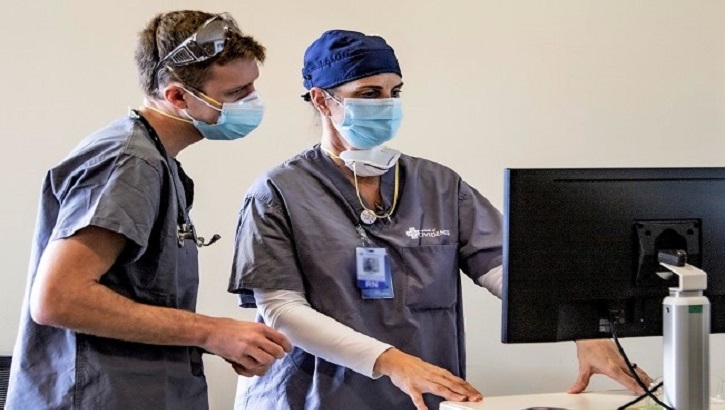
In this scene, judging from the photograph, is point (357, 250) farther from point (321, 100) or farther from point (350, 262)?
point (321, 100)

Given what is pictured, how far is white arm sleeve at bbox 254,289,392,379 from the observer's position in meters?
1.76

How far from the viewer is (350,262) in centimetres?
192

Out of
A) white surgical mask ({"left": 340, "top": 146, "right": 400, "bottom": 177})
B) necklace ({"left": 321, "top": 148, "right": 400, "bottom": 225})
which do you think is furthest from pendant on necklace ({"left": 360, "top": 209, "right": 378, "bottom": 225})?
white surgical mask ({"left": 340, "top": 146, "right": 400, "bottom": 177})

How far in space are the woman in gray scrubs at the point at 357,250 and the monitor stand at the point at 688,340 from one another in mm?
390

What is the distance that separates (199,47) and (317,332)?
56 cm

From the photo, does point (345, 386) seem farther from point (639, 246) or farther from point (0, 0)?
point (0, 0)

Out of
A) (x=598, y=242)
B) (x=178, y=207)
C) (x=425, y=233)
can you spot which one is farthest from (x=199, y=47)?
(x=598, y=242)

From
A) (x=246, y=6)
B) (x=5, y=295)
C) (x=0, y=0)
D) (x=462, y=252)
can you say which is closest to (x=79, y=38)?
(x=0, y=0)

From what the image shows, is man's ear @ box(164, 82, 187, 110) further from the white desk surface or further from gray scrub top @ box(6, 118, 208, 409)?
the white desk surface

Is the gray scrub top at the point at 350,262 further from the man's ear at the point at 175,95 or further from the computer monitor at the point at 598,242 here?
the computer monitor at the point at 598,242

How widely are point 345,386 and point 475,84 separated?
1281 mm

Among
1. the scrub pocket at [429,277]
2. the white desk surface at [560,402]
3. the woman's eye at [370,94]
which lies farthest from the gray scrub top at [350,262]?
the white desk surface at [560,402]

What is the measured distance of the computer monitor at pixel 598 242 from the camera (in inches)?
57.9

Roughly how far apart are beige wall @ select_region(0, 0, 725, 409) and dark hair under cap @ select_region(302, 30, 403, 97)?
0.72 m
